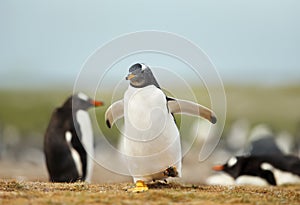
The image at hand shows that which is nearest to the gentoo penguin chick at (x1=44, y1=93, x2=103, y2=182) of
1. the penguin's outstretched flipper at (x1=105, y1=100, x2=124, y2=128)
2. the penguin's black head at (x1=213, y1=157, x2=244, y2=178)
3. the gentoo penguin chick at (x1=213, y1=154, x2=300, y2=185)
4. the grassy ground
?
the penguin's black head at (x1=213, y1=157, x2=244, y2=178)

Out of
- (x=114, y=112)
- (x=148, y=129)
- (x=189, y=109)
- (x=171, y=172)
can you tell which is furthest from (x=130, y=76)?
(x=171, y=172)

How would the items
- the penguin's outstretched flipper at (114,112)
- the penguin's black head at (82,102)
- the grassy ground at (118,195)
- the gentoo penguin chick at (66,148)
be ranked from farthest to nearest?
the penguin's black head at (82,102) < the gentoo penguin chick at (66,148) < the penguin's outstretched flipper at (114,112) < the grassy ground at (118,195)

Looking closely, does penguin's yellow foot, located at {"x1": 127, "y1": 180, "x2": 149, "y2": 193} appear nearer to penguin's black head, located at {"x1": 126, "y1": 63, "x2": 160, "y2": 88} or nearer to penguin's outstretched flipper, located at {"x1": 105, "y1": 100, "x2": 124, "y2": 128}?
penguin's outstretched flipper, located at {"x1": 105, "y1": 100, "x2": 124, "y2": 128}

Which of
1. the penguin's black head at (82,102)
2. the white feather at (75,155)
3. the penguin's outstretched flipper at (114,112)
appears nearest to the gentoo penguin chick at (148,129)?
the penguin's outstretched flipper at (114,112)

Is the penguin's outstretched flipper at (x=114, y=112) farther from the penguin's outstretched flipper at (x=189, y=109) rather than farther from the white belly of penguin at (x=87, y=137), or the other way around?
the white belly of penguin at (x=87, y=137)

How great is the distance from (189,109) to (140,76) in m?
1.12

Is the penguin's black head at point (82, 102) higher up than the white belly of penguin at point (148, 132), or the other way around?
the penguin's black head at point (82, 102)

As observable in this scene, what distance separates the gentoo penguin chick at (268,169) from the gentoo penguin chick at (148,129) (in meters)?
9.12

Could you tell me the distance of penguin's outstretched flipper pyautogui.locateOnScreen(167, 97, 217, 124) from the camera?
30.7 ft

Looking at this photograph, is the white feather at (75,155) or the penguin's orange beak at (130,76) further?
the white feather at (75,155)

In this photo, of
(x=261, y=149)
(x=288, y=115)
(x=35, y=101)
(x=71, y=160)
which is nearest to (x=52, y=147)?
(x=71, y=160)

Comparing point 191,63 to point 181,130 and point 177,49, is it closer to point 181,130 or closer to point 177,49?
point 177,49

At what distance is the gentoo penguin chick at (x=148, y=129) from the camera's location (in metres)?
8.97

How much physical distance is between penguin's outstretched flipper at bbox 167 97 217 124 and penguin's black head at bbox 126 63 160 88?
514mm
